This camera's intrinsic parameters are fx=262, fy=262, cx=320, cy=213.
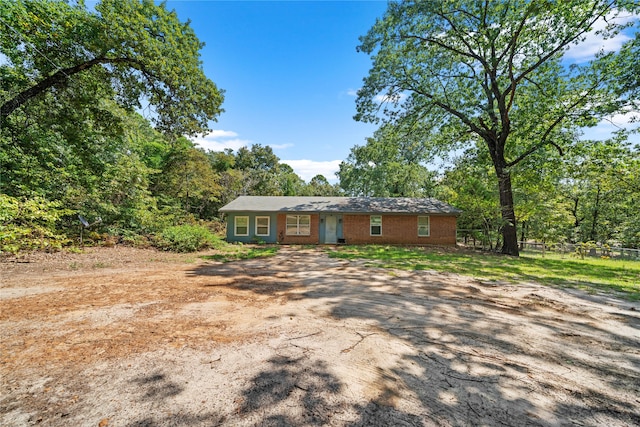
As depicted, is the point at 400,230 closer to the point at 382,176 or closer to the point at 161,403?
the point at 382,176

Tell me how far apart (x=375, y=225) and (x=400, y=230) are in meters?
1.71

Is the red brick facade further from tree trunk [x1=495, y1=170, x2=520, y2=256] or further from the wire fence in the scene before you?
tree trunk [x1=495, y1=170, x2=520, y2=256]

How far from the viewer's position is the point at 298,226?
18109 millimetres

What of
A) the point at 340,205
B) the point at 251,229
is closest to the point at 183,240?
the point at 251,229

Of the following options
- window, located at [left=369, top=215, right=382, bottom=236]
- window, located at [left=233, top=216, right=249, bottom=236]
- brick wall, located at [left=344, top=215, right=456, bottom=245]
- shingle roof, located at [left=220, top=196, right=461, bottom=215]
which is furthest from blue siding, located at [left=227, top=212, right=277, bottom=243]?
window, located at [left=369, top=215, right=382, bottom=236]

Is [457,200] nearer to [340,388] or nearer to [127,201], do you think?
[340,388]

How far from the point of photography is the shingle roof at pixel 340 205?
1756 centimetres

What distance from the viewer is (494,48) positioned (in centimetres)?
1365

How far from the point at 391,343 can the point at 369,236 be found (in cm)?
1482

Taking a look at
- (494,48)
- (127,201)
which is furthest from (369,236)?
(127,201)

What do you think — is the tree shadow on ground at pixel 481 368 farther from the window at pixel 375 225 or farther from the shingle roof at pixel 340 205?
the window at pixel 375 225

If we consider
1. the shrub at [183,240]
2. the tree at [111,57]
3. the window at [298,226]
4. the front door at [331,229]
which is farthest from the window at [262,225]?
the tree at [111,57]

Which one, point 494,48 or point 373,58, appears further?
point 373,58

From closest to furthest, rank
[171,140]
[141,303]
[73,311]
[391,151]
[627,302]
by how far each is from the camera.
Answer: [73,311] < [141,303] < [627,302] < [171,140] < [391,151]
